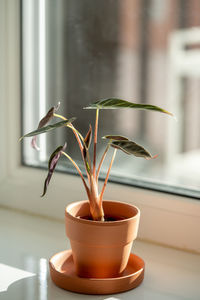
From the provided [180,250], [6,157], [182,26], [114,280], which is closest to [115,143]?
[114,280]

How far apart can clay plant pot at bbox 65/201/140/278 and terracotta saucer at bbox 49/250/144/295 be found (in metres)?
0.02

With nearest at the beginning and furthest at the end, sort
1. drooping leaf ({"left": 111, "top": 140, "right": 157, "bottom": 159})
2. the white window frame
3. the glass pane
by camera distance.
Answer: drooping leaf ({"left": 111, "top": 140, "right": 157, "bottom": 159}) → the white window frame → the glass pane

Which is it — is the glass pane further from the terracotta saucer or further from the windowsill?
the terracotta saucer

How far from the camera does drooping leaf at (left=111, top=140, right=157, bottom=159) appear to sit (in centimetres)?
73

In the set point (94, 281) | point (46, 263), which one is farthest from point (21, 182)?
point (94, 281)

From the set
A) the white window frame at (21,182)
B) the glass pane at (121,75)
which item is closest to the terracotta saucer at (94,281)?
the white window frame at (21,182)

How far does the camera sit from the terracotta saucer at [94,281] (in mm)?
801

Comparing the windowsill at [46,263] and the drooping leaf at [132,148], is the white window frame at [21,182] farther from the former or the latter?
the drooping leaf at [132,148]

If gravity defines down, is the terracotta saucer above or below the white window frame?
below

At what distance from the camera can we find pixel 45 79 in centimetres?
129

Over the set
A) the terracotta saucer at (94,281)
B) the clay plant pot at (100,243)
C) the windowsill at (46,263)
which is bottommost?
the windowsill at (46,263)

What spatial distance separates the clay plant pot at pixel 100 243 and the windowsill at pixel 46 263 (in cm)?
5

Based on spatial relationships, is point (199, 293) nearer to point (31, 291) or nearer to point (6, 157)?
point (31, 291)

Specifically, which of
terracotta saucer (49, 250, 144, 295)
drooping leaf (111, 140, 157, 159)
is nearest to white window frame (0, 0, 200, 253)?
terracotta saucer (49, 250, 144, 295)
